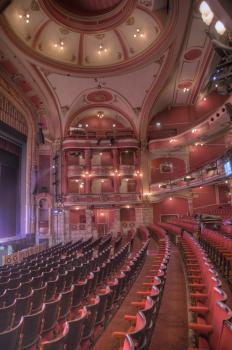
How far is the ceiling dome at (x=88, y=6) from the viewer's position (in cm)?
1480

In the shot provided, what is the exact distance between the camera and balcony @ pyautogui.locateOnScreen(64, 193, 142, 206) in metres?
19.8

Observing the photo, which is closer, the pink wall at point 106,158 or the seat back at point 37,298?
the seat back at point 37,298

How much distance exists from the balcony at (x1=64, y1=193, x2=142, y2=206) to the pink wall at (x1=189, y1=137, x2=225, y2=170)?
5.03 m

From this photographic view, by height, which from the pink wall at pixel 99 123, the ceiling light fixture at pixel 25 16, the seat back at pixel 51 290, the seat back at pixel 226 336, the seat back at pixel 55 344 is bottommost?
the seat back at pixel 51 290

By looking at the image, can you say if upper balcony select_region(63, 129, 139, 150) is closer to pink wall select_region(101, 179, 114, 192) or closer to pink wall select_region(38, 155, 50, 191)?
pink wall select_region(38, 155, 50, 191)

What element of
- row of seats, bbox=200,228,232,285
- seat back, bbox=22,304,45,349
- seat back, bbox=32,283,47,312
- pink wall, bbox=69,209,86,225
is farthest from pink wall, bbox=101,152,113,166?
seat back, bbox=22,304,45,349

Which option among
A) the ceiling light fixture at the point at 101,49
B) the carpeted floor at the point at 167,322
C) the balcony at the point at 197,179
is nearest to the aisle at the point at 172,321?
the carpeted floor at the point at 167,322

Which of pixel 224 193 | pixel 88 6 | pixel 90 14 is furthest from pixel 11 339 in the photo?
pixel 224 193

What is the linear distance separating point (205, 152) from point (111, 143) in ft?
23.7

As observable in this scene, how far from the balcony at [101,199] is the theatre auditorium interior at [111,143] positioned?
79 mm

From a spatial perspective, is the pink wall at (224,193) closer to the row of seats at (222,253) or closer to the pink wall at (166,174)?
the pink wall at (166,174)

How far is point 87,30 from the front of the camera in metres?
15.4

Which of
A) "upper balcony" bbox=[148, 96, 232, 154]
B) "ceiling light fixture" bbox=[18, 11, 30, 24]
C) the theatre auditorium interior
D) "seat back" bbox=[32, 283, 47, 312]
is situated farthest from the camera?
"upper balcony" bbox=[148, 96, 232, 154]

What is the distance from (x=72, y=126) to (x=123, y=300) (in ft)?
59.5
